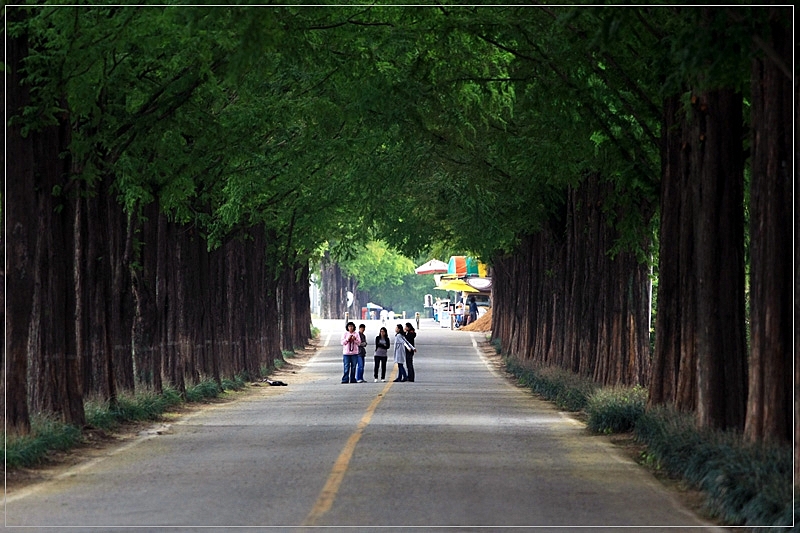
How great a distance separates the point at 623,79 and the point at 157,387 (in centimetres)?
1247

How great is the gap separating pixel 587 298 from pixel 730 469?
19.5 metres

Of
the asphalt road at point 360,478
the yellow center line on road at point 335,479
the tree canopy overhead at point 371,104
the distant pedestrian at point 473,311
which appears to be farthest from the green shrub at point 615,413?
Result: the distant pedestrian at point 473,311

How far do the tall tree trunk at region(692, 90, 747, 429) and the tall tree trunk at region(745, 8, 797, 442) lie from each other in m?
2.77

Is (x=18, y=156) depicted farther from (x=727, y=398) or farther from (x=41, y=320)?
(x=727, y=398)

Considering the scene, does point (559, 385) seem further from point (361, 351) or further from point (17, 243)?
point (17, 243)

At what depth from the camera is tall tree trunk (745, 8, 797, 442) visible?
1515cm

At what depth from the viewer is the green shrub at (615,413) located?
23109 mm

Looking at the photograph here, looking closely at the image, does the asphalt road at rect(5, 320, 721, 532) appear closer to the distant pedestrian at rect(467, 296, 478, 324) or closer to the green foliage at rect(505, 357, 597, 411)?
the green foliage at rect(505, 357, 597, 411)

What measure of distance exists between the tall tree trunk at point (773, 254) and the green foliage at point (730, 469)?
0.48 m

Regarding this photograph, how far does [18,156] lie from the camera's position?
64.4 feet

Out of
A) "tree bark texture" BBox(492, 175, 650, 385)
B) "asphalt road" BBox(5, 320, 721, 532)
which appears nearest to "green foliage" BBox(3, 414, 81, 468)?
"asphalt road" BBox(5, 320, 721, 532)

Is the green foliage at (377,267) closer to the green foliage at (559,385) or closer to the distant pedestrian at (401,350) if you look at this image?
the distant pedestrian at (401,350)

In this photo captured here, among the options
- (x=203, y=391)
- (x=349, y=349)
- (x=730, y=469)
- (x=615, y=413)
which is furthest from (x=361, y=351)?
(x=730, y=469)

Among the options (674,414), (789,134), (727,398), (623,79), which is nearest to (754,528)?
(789,134)
